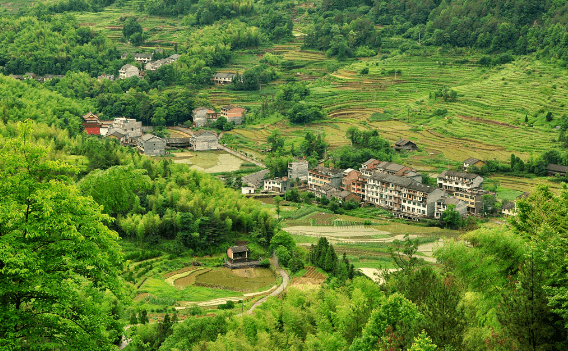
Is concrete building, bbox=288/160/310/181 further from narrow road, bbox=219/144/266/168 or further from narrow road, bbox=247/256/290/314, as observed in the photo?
narrow road, bbox=247/256/290/314

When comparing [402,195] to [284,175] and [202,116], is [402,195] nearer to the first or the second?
[284,175]

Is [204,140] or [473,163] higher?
[473,163]

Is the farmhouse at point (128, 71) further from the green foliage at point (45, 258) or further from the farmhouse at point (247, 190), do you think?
the green foliage at point (45, 258)

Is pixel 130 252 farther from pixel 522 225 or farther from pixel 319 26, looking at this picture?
pixel 319 26

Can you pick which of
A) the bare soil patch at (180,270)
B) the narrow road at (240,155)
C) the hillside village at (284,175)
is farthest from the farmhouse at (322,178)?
the bare soil patch at (180,270)

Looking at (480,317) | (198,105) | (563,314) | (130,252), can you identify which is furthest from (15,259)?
(198,105)

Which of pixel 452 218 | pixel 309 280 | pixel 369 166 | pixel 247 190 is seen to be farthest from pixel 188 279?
pixel 369 166

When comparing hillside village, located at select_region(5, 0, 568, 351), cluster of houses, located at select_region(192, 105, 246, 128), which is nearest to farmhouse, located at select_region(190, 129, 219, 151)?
hillside village, located at select_region(5, 0, 568, 351)
